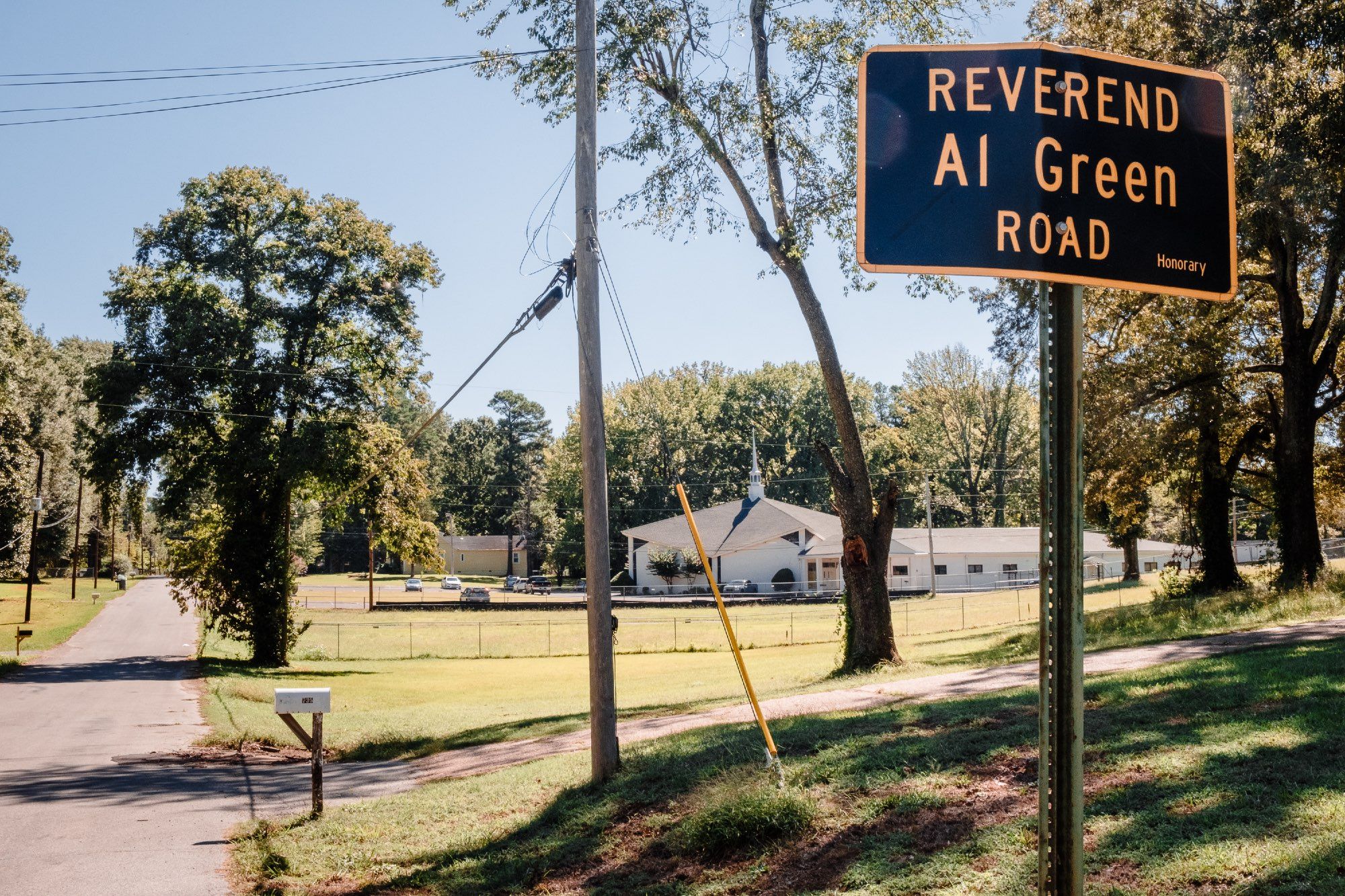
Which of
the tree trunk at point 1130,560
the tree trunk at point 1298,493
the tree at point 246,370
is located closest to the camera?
the tree trunk at point 1298,493

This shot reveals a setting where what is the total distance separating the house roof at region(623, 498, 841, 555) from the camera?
225 ft

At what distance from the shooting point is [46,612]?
51094mm

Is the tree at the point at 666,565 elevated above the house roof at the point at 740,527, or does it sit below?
below

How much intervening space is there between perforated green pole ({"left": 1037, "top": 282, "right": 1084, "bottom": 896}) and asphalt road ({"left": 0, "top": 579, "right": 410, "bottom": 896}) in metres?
7.26

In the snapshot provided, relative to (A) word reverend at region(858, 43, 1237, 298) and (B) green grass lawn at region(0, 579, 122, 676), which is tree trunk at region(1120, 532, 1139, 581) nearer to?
(B) green grass lawn at region(0, 579, 122, 676)

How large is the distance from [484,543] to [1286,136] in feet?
318

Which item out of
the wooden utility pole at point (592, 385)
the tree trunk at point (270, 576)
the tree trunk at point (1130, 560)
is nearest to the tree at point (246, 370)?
the tree trunk at point (270, 576)

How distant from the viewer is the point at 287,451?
28.7 meters

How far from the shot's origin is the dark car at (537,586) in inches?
3051

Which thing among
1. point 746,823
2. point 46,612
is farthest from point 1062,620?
point 46,612

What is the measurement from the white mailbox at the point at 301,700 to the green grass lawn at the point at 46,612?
22.3 meters

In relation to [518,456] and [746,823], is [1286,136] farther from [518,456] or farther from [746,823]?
[518,456]

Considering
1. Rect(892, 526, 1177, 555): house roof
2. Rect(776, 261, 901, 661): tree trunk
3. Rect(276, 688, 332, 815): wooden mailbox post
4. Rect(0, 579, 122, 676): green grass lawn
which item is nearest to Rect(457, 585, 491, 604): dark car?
Rect(0, 579, 122, 676): green grass lawn

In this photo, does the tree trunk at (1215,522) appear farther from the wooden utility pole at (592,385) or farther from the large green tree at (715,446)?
the large green tree at (715,446)
